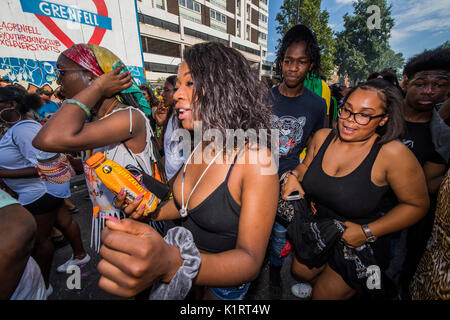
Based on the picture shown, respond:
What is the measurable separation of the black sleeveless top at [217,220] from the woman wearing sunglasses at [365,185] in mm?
883

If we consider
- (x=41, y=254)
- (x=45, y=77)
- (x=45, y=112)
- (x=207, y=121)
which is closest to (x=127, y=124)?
(x=207, y=121)

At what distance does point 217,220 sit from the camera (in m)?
1.15

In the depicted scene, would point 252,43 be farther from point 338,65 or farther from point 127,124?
point 127,124

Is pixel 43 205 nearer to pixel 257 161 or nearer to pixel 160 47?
pixel 257 161

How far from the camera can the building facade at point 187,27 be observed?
2406 cm

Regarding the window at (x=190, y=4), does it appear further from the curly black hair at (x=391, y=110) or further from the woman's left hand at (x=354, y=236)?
the woman's left hand at (x=354, y=236)

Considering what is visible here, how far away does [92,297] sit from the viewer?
2.34 metres

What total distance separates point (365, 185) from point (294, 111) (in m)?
1.13

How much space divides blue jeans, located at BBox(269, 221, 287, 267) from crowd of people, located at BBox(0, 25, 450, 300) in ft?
0.05

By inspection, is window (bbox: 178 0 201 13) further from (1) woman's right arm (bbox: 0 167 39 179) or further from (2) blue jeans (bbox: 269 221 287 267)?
(2) blue jeans (bbox: 269 221 287 267)

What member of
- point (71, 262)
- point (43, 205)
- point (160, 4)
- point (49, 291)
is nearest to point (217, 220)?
point (43, 205)

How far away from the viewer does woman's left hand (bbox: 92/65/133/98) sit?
1550 mm

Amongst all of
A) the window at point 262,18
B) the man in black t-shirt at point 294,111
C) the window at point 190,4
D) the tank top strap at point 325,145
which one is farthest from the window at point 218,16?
the tank top strap at point 325,145

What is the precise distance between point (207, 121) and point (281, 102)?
1.53 m
